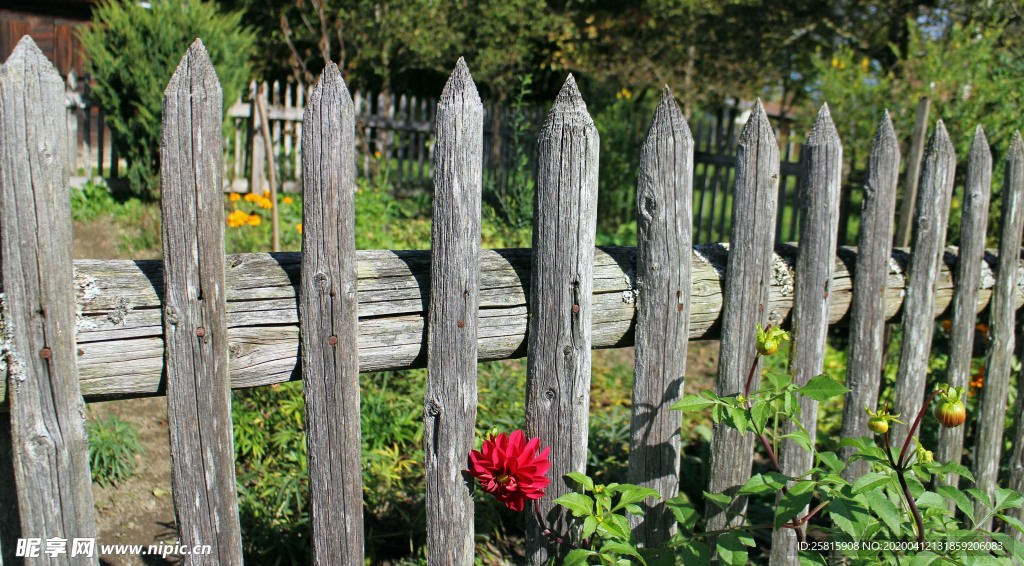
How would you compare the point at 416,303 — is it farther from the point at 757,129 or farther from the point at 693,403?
the point at 757,129

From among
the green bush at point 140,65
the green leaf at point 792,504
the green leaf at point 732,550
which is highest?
the green bush at point 140,65

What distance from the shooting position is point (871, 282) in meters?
1.92

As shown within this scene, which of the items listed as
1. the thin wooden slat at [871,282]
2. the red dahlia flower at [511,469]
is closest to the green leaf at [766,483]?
the red dahlia flower at [511,469]

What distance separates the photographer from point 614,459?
2752 mm

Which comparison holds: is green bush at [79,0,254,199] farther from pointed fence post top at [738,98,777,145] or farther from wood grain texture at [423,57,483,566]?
pointed fence post top at [738,98,777,145]

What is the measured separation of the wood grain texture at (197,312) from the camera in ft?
3.90

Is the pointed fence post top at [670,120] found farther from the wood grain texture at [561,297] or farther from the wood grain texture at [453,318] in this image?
the wood grain texture at [453,318]

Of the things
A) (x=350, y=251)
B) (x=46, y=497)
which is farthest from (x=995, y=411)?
(x=46, y=497)

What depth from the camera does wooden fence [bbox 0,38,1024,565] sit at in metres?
1.17

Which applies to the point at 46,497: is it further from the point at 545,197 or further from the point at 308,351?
the point at 545,197

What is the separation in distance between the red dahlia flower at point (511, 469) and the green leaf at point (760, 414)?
47 centimetres

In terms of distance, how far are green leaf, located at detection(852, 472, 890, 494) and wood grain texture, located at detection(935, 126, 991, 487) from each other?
90 centimetres

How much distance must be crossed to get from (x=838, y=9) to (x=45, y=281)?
12.5 meters

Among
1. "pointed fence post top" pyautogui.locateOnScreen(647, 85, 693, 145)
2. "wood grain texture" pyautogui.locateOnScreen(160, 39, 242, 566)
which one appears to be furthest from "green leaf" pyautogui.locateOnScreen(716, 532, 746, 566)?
"wood grain texture" pyautogui.locateOnScreen(160, 39, 242, 566)
